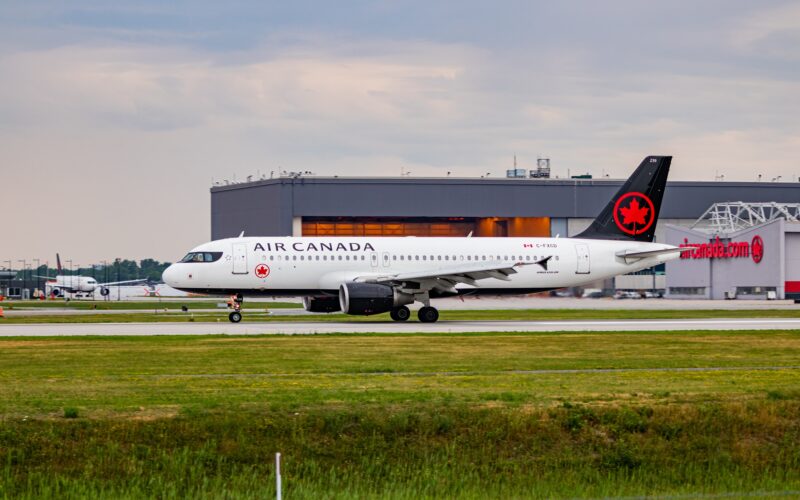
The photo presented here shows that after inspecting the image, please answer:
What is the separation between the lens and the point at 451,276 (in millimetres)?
49625

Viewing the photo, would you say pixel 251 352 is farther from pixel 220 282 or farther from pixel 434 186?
pixel 434 186

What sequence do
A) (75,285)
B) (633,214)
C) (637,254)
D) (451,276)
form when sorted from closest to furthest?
(451,276) < (637,254) < (633,214) < (75,285)

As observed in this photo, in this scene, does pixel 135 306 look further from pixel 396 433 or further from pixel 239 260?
pixel 396 433

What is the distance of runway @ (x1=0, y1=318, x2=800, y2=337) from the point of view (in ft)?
140

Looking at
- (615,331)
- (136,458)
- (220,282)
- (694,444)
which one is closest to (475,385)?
(694,444)

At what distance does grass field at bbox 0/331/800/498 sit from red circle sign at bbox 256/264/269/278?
24.2m

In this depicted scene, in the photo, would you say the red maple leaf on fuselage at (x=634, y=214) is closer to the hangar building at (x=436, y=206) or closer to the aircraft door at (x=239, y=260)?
the aircraft door at (x=239, y=260)

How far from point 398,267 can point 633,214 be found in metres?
13.1

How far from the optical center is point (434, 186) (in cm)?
11681

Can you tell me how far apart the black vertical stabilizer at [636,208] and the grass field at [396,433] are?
31.0 metres

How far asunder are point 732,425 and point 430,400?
18.7ft

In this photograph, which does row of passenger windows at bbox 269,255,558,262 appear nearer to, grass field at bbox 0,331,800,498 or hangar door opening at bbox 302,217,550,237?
grass field at bbox 0,331,800,498

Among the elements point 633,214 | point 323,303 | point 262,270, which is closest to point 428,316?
point 323,303

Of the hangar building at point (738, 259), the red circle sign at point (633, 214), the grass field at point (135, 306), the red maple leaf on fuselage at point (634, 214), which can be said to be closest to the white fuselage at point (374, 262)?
the red circle sign at point (633, 214)
